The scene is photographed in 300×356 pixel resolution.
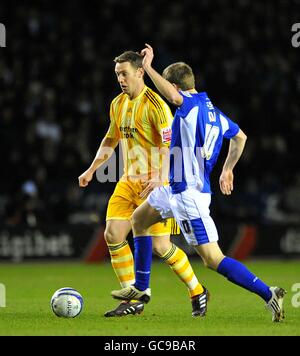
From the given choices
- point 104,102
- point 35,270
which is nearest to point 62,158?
point 104,102

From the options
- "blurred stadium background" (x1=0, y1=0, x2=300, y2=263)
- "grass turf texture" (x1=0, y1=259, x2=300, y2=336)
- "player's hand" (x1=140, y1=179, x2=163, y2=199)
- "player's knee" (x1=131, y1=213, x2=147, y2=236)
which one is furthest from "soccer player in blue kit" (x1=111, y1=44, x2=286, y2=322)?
"blurred stadium background" (x1=0, y1=0, x2=300, y2=263)

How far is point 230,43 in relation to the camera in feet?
73.2

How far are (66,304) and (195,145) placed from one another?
1869mm

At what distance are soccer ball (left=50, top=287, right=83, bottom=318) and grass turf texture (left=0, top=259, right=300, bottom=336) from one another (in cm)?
11

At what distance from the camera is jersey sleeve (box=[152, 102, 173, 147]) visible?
8852mm

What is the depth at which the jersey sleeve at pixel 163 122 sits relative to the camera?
885cm

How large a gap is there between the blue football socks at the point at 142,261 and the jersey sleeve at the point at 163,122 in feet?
3.14

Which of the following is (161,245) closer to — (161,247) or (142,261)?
(161,247)

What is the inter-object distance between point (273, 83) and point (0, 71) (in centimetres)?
632

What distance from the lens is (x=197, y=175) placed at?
8234mm

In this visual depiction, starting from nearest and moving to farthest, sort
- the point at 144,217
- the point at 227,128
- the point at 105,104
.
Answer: the point at 227,128
the point at 144,217
the point at 105,104

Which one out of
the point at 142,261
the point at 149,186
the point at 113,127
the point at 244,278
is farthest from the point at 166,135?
the point at 244,278

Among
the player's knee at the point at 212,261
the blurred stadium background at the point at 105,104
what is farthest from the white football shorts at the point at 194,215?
the blurred stadium background at the point at 105,104

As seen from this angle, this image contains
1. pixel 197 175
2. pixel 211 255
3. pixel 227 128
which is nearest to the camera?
pixel 211 255
